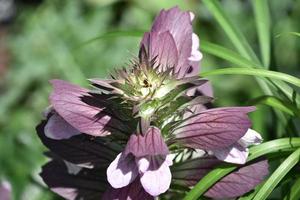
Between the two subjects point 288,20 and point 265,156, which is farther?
point 288,20

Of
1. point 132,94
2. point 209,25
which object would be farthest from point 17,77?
point 132,94

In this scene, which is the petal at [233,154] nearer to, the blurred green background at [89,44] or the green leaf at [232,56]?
the green leaf at [232,56]

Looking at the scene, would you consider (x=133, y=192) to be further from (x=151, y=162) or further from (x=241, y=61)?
(x=241, y=61)

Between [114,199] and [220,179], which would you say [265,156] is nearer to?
[220,179]

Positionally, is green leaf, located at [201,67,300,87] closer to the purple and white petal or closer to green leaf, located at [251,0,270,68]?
the purple and white petal

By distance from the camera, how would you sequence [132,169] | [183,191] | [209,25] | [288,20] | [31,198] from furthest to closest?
[209,25]
[288,20]
[31,198]
[183,191]
[132,169]

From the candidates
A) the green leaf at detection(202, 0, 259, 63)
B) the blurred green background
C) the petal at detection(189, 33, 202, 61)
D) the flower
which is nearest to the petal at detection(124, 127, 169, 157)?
the flower
